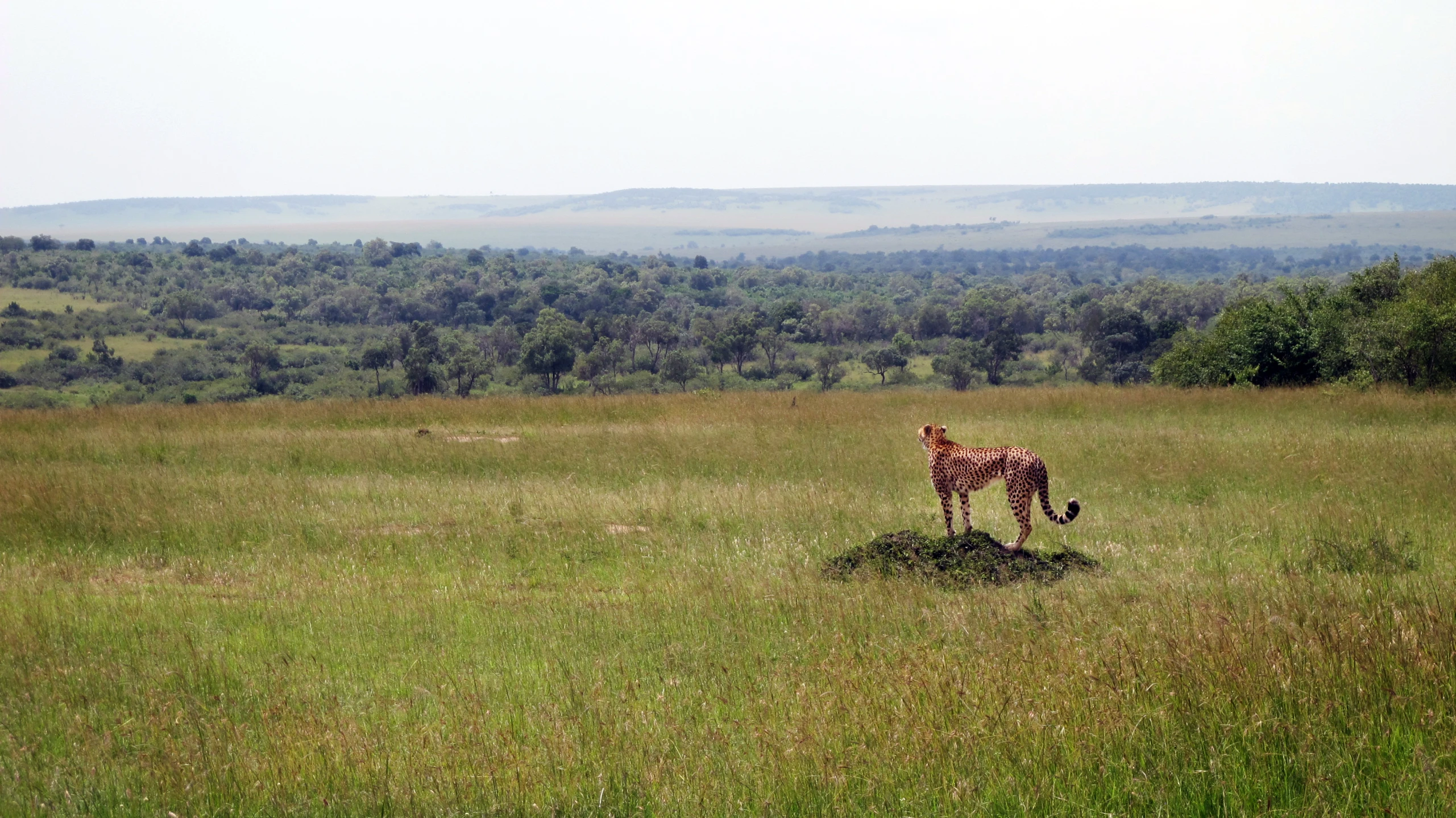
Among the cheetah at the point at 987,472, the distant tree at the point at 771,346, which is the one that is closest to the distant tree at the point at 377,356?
the distant tree at the point at 771,346

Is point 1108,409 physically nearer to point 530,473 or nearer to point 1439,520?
point 1439,520

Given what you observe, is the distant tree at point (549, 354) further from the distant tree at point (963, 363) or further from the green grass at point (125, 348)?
the green grass at point (125, 348)

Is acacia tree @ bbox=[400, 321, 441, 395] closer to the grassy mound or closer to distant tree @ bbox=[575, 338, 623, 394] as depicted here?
distant tree @ bbox=[575, 338, 623, 394]

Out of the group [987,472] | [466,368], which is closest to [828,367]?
[466,368]

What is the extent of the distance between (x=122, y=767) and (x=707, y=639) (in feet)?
12.7

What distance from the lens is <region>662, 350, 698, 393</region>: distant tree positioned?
85938 millimetres

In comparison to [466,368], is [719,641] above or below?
above

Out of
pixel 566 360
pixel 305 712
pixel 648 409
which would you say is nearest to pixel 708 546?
pixel 305 712

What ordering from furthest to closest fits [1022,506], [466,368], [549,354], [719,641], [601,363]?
[601,363]
[549,354]
[466,368]
[1022,506]
[719,641]

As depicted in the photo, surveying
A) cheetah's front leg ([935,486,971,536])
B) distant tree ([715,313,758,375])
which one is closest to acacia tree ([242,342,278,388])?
distant tree ([715,313,758,375])

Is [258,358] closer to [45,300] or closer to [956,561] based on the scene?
[45,300]

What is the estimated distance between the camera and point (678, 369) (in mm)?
86312

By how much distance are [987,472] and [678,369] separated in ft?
254

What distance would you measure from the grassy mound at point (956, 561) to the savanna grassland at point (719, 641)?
399mm
